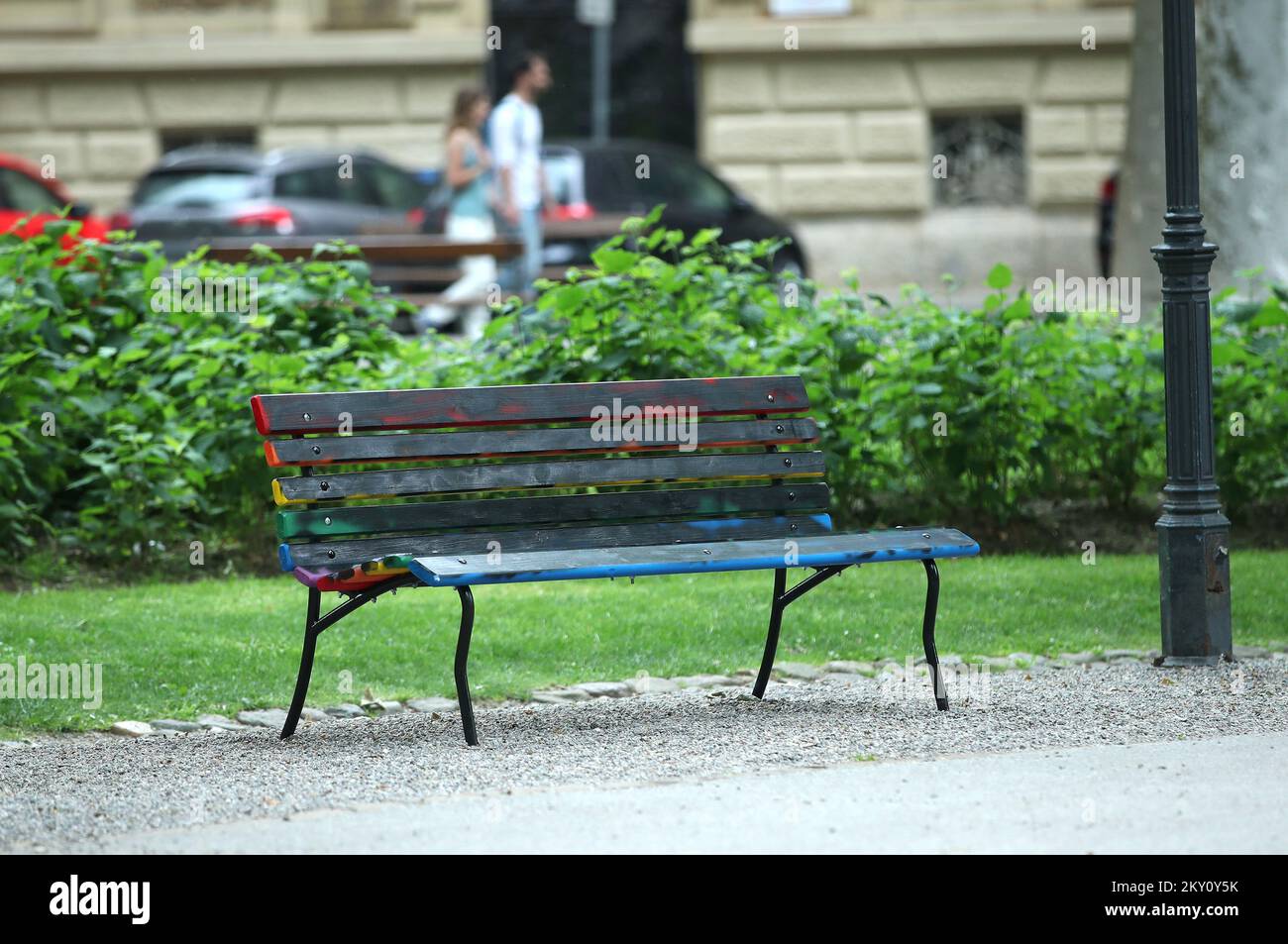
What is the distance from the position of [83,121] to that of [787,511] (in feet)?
59.1

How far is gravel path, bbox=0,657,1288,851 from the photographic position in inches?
193

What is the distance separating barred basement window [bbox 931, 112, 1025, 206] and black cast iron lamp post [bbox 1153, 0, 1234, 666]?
16.5 m

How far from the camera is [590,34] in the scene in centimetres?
2406

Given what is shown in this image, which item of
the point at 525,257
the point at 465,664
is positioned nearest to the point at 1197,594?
the point at 465,664

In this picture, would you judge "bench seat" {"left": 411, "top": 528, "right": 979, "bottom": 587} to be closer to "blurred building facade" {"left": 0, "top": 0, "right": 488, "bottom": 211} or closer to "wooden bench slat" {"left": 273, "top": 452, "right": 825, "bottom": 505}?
"wooden bench slat" {"left": 273, "top": 452, "right": 825, "bottom": 505}

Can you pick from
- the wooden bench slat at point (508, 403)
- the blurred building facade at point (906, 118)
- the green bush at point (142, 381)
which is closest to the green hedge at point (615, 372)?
the green bush at point (142, 381)

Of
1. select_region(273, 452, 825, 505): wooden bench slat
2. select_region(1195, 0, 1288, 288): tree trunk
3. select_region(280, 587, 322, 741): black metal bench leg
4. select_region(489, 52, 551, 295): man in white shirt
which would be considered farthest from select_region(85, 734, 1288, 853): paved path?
select_region(489, 52, 551, 295): man in white shirt

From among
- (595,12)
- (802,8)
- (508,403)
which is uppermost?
(595,12)

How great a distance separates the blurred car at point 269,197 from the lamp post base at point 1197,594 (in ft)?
35.3

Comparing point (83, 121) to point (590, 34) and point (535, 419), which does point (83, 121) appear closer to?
point (590, 34)

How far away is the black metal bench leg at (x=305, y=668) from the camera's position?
563cm

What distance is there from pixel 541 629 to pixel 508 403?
52.8 inches

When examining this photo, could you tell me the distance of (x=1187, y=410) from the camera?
6.59 m

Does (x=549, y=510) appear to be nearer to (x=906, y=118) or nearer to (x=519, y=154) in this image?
(x=519, y=154)
